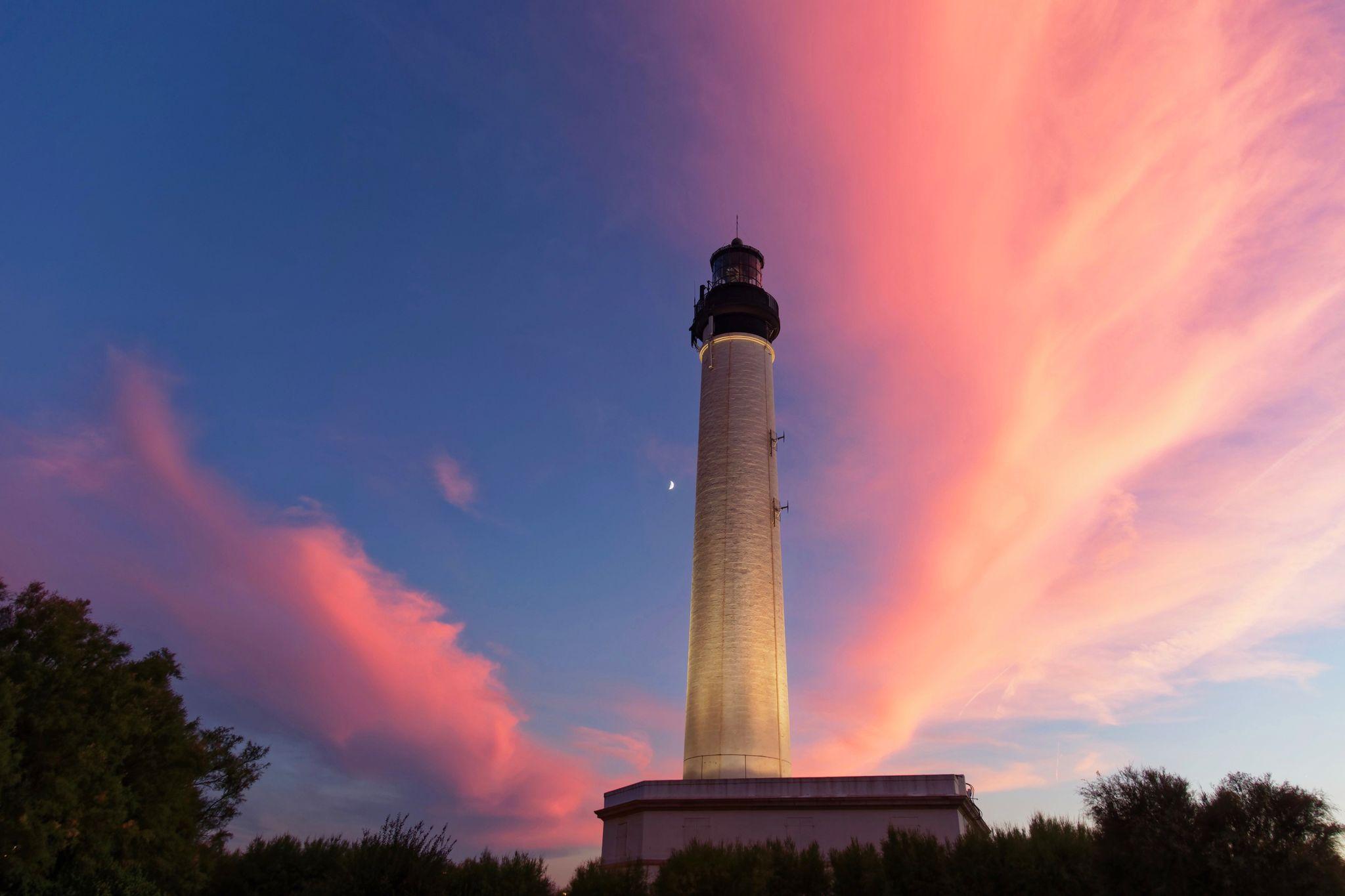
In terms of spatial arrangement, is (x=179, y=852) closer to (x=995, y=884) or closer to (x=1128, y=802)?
(x=995, y=884)

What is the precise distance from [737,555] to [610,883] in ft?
65.7

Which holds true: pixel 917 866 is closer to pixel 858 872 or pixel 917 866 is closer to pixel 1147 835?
pixel 858 872

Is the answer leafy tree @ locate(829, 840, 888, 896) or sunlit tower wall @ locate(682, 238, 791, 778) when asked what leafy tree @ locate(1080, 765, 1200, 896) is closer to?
leafy tree @ locate(829, 840, 888, 896)

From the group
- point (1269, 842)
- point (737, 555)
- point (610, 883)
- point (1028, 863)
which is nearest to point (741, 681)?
point (737, 555)

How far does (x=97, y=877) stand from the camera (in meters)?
29.0

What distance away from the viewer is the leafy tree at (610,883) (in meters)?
29.1

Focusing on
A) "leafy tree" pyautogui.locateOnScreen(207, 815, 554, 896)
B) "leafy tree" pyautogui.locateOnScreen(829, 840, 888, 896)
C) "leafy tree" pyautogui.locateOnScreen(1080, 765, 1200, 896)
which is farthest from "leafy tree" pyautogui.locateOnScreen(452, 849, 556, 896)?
"leafy tree" pyautogui.locateOnScreen(1080, 765, 1200, 896)

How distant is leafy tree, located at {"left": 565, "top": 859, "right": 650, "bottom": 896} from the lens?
29141 mm

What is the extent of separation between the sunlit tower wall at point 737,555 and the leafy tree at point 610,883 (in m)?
11.3

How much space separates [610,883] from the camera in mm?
29453

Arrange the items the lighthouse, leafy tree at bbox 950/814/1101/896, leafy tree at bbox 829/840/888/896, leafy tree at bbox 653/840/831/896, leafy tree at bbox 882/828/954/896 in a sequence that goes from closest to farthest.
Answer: leafy tree at bbox 950/814/1101/896, leafy tree at bbox 882/828/954/896, leafy tree at bbox 829/840/888/896, leafy tree at bbox 653/840/831/896, the lighthouse

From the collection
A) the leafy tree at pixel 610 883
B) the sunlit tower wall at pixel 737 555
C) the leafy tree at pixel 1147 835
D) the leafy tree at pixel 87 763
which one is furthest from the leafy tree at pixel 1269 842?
the leafy tree at pixel 87 763

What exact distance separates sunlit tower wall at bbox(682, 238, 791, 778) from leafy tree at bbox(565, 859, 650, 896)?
11307mm

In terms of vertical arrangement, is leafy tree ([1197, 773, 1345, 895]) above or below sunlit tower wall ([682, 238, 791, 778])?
below
